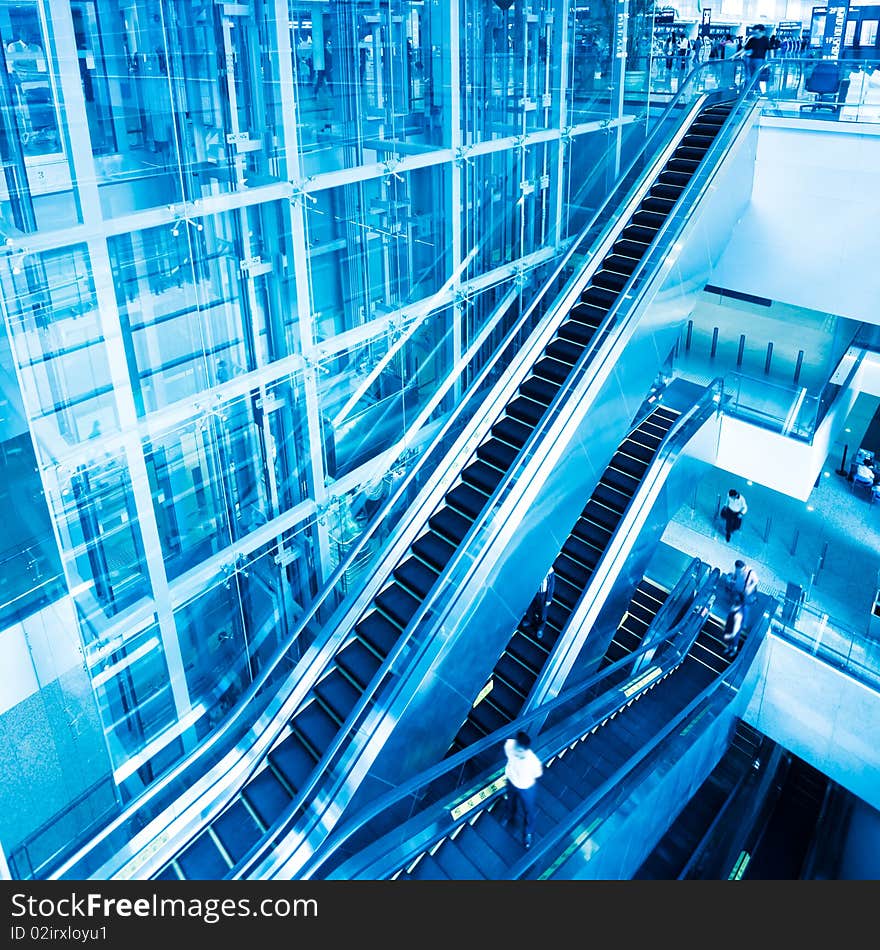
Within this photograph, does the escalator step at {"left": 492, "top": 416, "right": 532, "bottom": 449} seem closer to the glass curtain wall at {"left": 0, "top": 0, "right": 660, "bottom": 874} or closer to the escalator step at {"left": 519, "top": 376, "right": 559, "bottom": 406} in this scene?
the escalator step at {"left": 519, "top": 376, "right": 559, "bottom": 406}

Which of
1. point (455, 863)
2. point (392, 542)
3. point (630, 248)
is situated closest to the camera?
point (455, 863)

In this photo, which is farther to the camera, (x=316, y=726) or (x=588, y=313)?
(x=588, y=313)

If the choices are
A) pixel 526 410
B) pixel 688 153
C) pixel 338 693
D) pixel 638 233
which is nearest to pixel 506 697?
pixel 338 693

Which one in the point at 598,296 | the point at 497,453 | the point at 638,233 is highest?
the point at 638,233

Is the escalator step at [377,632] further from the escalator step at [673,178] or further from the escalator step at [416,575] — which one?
the escalator step at [673,178]

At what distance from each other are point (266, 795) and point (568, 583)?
4.15 m

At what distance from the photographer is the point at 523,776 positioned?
21.4 ft

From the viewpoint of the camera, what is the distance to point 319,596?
857cm

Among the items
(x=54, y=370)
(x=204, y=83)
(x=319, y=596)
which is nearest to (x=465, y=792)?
(x=319, y=596)

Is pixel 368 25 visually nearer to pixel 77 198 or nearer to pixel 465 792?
pixel 77 198

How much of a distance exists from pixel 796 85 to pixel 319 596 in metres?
10.4

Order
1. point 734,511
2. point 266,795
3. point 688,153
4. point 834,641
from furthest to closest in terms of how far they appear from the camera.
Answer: point 734,511, point 688,153, point 834,641, point 266,795

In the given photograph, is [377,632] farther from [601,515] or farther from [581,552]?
[601,515]

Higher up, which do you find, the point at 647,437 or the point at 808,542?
the point at 647,437
